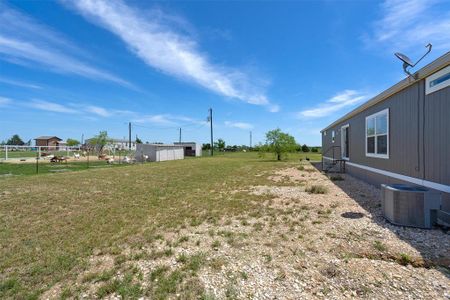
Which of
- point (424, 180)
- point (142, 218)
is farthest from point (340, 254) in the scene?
point (142, 218)

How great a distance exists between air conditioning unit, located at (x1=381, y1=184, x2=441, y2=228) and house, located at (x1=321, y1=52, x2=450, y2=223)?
1.50 ft

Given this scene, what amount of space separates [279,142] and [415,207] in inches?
896

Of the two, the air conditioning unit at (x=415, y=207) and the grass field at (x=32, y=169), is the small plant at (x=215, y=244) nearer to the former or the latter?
the air conditioning unit at (x=415, y=207)

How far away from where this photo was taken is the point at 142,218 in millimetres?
4988

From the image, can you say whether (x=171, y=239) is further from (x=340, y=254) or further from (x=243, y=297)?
(x=340, y=254)

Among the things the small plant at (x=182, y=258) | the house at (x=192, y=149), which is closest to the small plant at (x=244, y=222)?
the small plant at (x=182, y=258)

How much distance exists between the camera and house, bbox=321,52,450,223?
4414 mm

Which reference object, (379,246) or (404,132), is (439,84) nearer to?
(404,132)

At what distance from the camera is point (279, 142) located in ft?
87.4

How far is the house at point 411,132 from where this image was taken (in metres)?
4.41

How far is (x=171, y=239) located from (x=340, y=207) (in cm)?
375

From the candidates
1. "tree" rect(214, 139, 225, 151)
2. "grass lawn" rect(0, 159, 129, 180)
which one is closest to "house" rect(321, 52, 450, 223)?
"grass lawn" rect(0, 159, 129, 180)

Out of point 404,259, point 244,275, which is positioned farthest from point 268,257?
point 404,259

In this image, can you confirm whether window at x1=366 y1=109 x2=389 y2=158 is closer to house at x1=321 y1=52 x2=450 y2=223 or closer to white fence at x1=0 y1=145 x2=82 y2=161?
house at x1=321 y1=52 x2=450 y2=223
